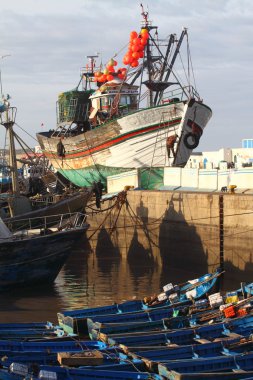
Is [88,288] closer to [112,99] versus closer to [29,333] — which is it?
[29,333]

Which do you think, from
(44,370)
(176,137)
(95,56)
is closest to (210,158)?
(95,56)

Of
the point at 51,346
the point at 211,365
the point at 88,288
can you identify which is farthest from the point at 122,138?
the point at 211,365

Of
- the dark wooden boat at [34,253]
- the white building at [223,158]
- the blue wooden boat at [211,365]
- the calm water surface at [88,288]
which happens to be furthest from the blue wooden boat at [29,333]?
the white building at [223,158]

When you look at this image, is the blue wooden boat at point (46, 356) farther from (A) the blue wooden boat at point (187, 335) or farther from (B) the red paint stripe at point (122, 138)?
(B) the red paint stripe at point (122, 138)

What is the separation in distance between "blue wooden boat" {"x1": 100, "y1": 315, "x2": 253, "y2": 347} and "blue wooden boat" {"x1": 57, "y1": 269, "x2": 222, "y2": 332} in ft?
7.18

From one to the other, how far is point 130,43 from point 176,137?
7.50 meters

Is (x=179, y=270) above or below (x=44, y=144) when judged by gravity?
below

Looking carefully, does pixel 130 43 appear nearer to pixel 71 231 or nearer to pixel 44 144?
pixel 44 144

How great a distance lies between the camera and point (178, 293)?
20.9m

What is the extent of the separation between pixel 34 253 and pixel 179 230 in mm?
6661

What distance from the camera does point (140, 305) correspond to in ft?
65.6

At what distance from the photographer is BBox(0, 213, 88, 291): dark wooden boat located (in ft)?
83.7

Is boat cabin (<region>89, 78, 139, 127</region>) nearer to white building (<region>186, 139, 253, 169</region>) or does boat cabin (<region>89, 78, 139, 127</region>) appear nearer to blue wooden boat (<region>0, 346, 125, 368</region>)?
white building (<region>186, 139, 253, 169</region>)

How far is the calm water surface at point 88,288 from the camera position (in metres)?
22.9
